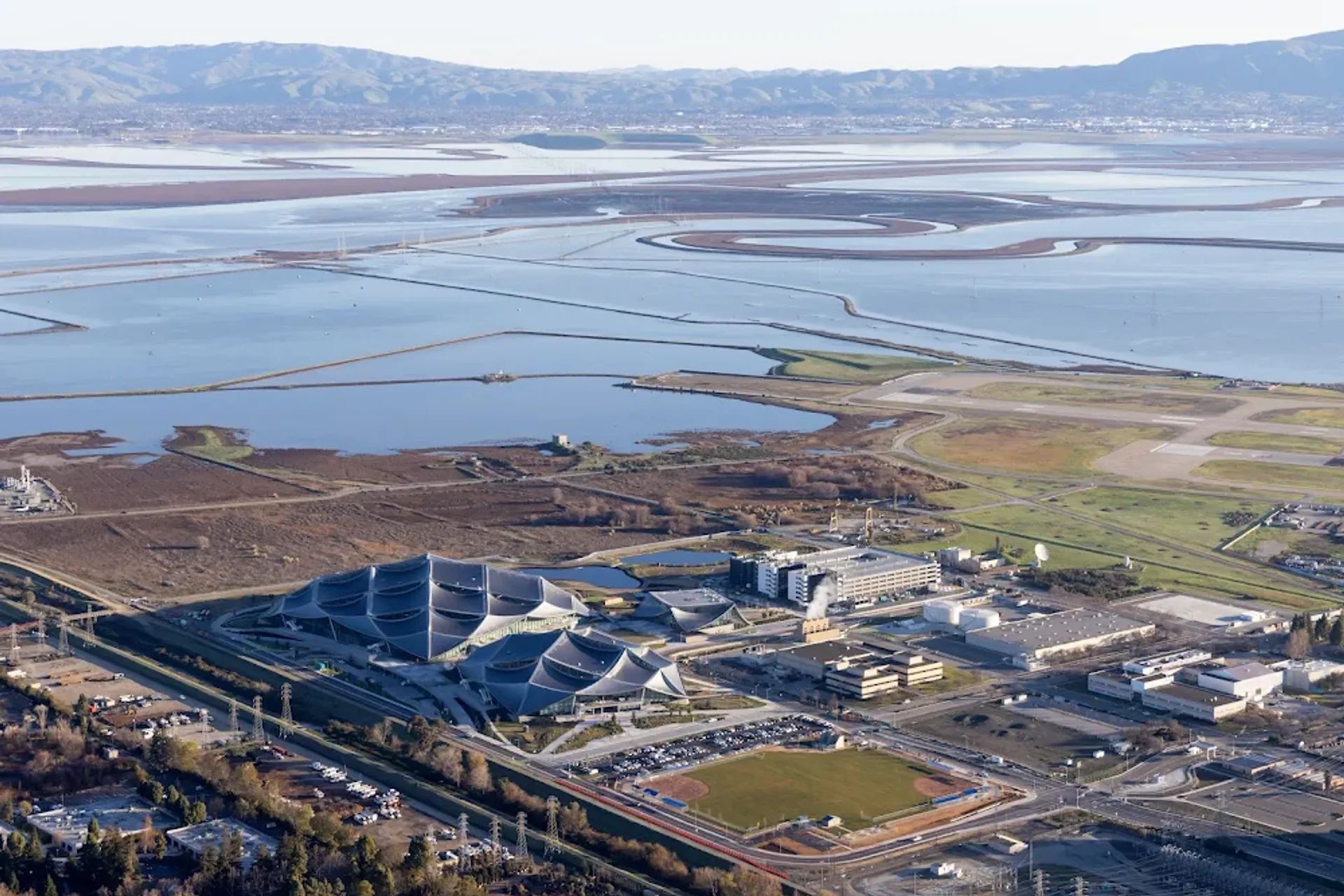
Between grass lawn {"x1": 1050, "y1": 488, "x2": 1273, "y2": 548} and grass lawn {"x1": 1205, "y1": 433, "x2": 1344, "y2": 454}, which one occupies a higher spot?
grass lawn {"x1": 1205, "y1": 433, "x2": 1344, "y2": 454}

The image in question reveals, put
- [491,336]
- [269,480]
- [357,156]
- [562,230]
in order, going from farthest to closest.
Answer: [357,156]
[562,230]
[491,336]
[269,480]

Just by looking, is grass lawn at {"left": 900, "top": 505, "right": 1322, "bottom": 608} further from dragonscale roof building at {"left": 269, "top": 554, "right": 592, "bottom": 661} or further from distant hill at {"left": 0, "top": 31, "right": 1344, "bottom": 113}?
distant hill at {"left": 0, "top": 31, "right": 1344, "bottom": 113}

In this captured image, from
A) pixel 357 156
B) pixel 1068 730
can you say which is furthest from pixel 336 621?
pixel 357 156

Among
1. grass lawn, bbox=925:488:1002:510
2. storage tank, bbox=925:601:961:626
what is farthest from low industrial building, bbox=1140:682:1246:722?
grass lawn, bbox=925:488:1002:510

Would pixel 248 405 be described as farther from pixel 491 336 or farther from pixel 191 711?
pixel 191 711

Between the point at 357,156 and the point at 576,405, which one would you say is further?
the point at 357,156

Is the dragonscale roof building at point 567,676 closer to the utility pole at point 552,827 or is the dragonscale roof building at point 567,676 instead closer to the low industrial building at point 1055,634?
the utility pole at point 552,827

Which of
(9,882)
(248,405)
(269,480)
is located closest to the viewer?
(9,882)
